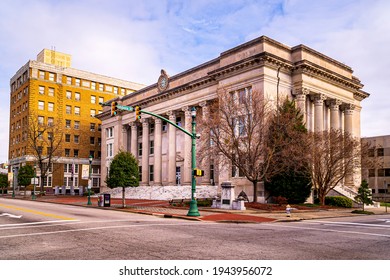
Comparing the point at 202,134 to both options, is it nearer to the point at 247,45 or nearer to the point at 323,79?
the point at 247,45

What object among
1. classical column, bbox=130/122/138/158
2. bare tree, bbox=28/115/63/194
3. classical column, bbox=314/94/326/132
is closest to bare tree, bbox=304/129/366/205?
classical column, bbox=314/94/326/132

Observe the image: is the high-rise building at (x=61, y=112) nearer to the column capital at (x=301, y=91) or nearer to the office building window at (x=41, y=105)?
the office building window at (x=41, y=105)

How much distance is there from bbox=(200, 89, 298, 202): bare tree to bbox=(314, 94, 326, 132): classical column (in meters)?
11.9

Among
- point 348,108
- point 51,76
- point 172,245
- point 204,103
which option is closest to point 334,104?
point 348,108

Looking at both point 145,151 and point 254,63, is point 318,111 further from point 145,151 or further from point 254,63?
point 145,151

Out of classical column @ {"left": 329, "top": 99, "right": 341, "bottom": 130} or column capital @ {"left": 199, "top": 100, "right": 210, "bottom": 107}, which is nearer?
classical column @ {"left": 329, "top": 99, "right": 341, "bottom": 130}

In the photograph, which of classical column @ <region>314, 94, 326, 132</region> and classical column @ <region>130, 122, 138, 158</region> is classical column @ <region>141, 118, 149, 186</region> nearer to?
classical column @ <region>130, 122, 138, 158</region>

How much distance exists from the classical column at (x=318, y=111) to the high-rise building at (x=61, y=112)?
51.4m

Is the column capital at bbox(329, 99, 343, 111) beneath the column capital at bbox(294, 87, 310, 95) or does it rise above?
beneath

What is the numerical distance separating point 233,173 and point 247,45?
563 inches

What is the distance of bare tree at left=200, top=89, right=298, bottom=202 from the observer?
32500mm

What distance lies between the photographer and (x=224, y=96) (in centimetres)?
3494

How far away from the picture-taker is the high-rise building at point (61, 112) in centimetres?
7962

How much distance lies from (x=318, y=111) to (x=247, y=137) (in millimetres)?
15668
